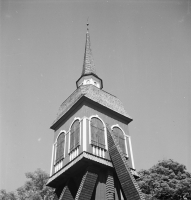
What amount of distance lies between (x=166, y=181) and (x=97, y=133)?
14.5m

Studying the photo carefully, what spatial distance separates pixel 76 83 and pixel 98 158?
10881mm

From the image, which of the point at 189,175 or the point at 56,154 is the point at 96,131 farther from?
the point at 189,175

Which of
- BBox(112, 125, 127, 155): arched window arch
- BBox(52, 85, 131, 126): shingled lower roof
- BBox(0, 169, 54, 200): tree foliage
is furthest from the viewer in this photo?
BBox(0, 169, 54, 200): tree foliage

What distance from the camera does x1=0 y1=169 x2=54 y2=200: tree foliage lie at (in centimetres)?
2941

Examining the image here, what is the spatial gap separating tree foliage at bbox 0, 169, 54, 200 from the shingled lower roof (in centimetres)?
1279

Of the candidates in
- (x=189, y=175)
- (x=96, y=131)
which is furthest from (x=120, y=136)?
(x=189, y=175)

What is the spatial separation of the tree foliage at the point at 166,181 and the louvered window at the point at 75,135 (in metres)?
13.8

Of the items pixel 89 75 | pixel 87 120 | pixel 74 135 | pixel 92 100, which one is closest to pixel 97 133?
pixel 87 120

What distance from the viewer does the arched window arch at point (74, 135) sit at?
16875 millimetres

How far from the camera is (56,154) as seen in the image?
18.8 meters

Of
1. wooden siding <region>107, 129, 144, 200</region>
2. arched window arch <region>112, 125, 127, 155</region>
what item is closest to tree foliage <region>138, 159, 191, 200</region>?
arched window arch <region>112, 125, 127, 155</region>

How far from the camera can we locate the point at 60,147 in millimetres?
18703

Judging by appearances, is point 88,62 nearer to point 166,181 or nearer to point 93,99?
point 93,99

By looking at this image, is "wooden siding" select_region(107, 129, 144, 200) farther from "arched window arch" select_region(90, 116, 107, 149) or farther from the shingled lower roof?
the shingled lower roof
